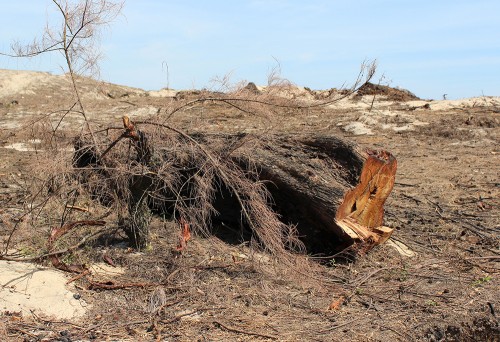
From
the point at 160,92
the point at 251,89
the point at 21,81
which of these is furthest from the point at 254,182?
the point at 21,81

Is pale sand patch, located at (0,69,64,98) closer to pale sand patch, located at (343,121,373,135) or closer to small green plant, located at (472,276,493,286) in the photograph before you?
pale sand patch, located at (343,121,373,135)

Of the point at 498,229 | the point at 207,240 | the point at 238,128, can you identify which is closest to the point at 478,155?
the point at 498,229

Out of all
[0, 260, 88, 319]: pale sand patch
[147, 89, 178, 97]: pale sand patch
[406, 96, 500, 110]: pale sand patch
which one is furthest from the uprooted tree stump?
[147, 89, 178, 97]: pale sand patch

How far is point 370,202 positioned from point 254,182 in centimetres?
120

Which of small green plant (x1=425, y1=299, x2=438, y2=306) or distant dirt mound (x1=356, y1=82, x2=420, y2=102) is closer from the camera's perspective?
small green plant (x1=425, y1=299, x2=438, y2=306)

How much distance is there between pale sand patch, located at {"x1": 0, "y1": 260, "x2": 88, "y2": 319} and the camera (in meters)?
4.88

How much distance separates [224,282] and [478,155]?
5.78m

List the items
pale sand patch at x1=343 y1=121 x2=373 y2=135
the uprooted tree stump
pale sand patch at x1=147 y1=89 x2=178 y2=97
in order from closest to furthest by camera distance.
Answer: the uprooted tree stump → pale sand patch at x1=343 y1=121 x2=373 y2=135 → pale sand patch at x1=147 y1=89 x2=178 y2=97

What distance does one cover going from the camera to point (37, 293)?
5066mm

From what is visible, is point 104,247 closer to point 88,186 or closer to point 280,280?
point 88,186

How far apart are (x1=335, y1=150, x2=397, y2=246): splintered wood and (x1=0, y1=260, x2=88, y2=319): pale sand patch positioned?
8.39ft

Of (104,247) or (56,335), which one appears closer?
(56,335)

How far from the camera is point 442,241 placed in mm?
6793

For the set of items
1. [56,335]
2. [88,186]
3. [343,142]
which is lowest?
[56,335]
